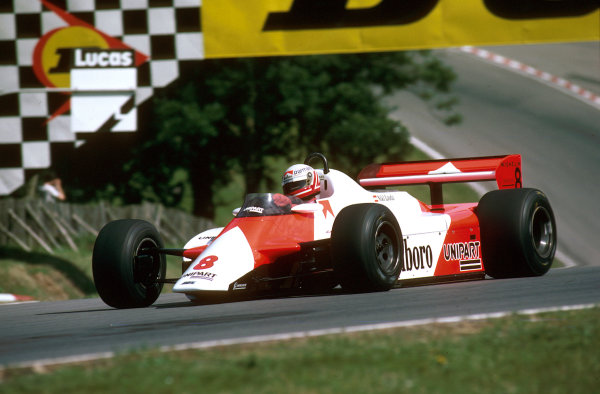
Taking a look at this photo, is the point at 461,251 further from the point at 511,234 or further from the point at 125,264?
the point at 125,264

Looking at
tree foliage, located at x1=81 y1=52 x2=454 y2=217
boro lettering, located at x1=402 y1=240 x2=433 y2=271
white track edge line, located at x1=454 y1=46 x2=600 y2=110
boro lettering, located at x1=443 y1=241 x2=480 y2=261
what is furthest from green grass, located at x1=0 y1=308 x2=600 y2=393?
white track edge line, located at x1=454 y1=46 x2=600 y2=110

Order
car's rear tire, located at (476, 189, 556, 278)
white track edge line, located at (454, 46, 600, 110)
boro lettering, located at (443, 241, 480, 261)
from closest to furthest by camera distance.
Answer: boro lettering, located at (443, 241, 480, 261), car's rear tire, located at (476, 189, 556, 278), white track edge line, located at (454, 46, 600, 110)

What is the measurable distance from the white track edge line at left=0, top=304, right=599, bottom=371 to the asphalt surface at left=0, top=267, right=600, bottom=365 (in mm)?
139

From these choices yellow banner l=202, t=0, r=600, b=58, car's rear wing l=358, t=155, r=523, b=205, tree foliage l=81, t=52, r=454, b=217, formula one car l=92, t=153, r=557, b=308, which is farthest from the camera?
tree foliage l=81, t=52, r=454, b=217

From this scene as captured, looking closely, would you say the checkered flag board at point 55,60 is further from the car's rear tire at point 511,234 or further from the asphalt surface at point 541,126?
the asphalt surface at point 541,126

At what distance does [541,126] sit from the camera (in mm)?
21938

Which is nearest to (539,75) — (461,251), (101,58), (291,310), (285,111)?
(285,111)

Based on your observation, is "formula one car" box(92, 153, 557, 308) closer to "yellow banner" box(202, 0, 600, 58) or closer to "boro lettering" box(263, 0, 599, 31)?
"yellow banner" box(202, 0, 600, 58)

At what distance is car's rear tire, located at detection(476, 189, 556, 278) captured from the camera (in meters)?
8.58

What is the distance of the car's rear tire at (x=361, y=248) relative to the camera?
702cm

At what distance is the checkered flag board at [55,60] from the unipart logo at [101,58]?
95mm

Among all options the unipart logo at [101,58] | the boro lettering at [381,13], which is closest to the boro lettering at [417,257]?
the boro lettering at [381,13]

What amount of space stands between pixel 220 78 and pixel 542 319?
9.91 metres

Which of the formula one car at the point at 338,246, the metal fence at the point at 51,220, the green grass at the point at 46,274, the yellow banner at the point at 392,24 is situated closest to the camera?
the formula one car at the point at 338,246
